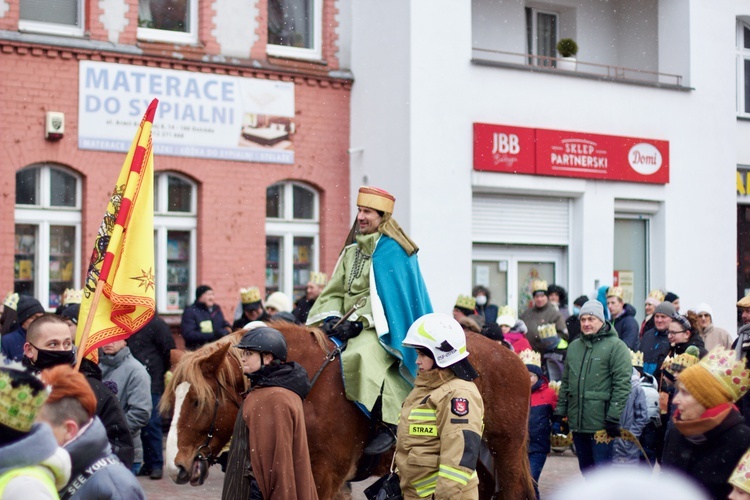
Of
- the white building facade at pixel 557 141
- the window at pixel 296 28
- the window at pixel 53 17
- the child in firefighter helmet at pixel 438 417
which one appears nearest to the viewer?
the child in firefighter helmet at pixel 438 417

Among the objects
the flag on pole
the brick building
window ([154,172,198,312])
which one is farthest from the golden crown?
window ([154,172,198,312])

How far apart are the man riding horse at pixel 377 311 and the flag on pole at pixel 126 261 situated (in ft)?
4.72

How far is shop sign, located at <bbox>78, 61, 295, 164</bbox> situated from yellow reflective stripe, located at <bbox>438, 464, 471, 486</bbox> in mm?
11256

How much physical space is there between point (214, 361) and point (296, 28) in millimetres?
11984

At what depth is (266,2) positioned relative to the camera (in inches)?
698

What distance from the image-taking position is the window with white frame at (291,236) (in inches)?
701

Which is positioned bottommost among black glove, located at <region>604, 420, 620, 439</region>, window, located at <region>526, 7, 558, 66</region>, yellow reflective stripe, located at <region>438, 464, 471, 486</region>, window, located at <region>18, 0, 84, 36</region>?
black glove, located at <region>604, 420, 620, 439</region>

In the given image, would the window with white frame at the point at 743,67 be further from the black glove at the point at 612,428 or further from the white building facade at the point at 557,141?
the black glove at the point at 612,428

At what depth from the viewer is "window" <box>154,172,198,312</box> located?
16.8m

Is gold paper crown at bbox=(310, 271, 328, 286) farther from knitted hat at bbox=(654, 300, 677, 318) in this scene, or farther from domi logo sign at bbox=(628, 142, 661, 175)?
domi logo sign at bbox=(628, 142, 661, 175)

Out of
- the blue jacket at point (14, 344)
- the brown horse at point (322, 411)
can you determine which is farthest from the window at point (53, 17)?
the brown horse at point (322, 411)

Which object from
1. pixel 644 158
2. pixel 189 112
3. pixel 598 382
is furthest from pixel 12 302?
pixel 644 158

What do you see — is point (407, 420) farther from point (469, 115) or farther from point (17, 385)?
point (469, 115)

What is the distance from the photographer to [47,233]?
627 inches
